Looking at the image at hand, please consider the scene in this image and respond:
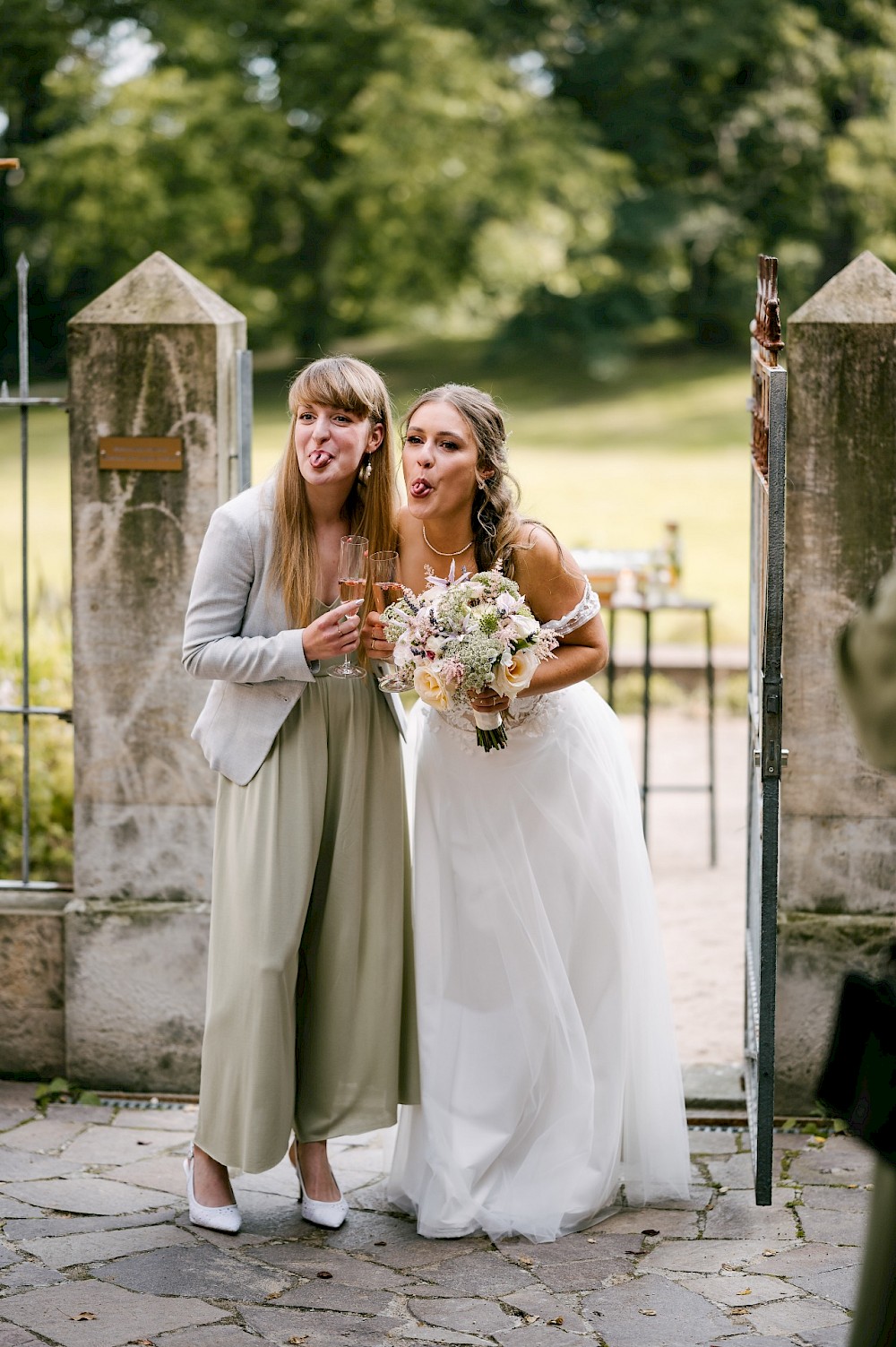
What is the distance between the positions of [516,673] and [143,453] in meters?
1.61

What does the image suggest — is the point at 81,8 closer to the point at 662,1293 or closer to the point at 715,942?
the point at 715,942

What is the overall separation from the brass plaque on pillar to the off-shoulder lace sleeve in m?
1.34

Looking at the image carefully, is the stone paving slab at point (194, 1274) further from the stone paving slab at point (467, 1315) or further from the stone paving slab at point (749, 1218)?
the stone paving slab at point (749, 1218)

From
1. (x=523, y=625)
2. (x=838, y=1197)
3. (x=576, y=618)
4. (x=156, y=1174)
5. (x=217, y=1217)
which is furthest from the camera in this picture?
(x=156, y=1174)

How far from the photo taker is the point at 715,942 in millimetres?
6441

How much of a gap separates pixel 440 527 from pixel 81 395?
1381 millimetres

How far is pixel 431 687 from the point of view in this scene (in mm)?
3535

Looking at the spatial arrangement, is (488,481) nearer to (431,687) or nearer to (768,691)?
(431,687)

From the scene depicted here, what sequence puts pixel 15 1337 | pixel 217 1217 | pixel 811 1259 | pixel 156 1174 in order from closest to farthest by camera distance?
pixel 15 1337 → pixel 811 1259 → pixel 217 1217 → pixel 156 1174

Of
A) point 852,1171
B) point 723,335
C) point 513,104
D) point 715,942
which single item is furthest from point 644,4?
point 852,1171

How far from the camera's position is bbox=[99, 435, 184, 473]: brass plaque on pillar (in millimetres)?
4590

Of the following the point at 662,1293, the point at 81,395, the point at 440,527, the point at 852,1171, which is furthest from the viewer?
the point at 81,395

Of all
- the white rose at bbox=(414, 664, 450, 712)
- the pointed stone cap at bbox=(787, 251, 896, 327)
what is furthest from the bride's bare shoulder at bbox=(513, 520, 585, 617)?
the pointed stone cap at bbox=(787, 251, 896, 327)

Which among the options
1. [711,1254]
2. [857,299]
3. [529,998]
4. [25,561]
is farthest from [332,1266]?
[857,299]
